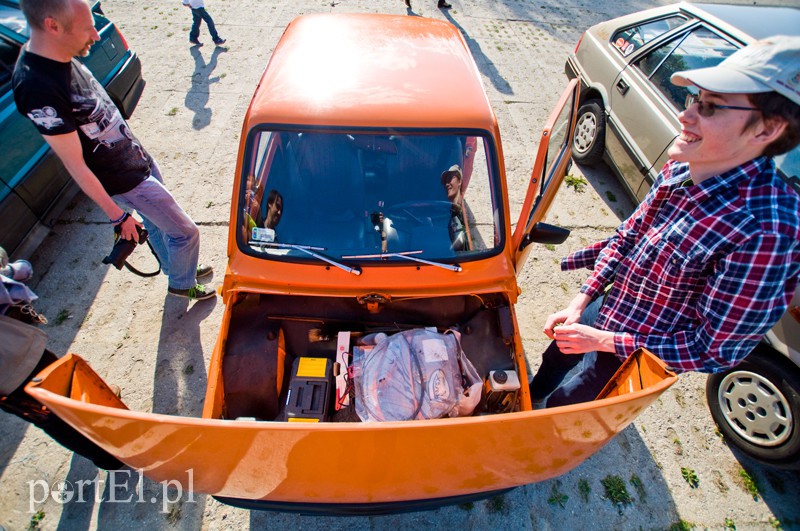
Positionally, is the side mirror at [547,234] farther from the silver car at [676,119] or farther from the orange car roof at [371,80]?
the silver car at [676,119]

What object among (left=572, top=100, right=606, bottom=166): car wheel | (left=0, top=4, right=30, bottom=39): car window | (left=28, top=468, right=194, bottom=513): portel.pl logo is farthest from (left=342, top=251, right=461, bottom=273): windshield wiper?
(left=0, top=4, right=30, bottom=39): car window

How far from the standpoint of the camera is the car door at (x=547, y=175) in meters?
2.15

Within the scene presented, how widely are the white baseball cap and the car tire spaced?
1.97m

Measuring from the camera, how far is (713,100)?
1.45 metres

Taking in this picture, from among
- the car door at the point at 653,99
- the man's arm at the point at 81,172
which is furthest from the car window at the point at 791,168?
the man's arm at the point at 81,172

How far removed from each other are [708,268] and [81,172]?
310 centimetres

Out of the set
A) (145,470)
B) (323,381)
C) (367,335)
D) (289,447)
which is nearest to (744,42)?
(367,335)

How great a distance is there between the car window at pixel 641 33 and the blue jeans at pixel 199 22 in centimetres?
566

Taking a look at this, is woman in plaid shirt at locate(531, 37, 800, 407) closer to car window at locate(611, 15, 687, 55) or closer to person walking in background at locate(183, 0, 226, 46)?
car window at locate(611, 15, 687, 55)

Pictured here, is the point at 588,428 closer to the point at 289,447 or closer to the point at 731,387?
the point at 289,447

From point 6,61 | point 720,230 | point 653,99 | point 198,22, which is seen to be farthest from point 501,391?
point 198,22

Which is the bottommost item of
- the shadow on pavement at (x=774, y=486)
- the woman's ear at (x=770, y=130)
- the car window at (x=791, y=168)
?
the shadow on pavement at (x=774, y=486)

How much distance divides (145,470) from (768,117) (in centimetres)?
257

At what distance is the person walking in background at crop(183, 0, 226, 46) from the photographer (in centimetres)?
595
